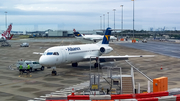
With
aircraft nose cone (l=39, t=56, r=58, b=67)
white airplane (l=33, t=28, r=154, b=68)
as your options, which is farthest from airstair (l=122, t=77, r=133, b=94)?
aircraft nose cone (l=39, t=56, r=58, b=67)

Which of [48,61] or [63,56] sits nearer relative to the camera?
[48,61]

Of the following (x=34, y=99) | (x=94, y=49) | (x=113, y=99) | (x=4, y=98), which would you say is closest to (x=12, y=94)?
(x=4, y=98)

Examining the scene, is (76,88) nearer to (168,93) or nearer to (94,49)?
(168,93)

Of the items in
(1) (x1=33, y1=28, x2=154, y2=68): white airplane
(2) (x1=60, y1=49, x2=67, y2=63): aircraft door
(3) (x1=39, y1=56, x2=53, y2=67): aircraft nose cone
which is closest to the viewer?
(3) (x1=39, y1=56, x2=53, y2=67): aircraft nose cone

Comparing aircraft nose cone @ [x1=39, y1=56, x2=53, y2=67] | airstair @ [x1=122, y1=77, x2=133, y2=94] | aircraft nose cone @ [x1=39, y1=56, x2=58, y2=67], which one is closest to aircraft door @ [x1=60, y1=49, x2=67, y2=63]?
aircraft nose cone @ [x1=39, y1=56, x2=58, y2=67]

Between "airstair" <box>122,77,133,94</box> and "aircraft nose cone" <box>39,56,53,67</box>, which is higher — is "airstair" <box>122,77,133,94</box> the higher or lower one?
the lower one

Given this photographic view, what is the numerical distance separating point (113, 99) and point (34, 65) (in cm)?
2105

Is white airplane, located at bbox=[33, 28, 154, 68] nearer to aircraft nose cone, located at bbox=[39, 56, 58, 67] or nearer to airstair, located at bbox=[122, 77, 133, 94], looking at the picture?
aircraft nose cone, located at bbox=[39, 56, 58, 67]

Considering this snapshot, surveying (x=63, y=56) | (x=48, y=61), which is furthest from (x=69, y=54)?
(x=48, y=61)

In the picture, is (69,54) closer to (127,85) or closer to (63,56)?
(63,56)

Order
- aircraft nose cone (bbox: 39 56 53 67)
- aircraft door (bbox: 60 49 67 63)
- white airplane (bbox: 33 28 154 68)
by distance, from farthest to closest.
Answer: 1. aircraft door (bbox: 60 49 67 63)
2. white airplane (bbox: 33 28 154 68)
3. aircraft nose cone (bbox: 39 56 53 67)

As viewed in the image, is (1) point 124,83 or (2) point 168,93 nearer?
(2) point 168,93

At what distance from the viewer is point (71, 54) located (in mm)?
33938

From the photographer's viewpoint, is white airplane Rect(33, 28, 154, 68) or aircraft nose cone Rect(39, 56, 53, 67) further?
white airplane Rect(33, 28, 154, 68)
